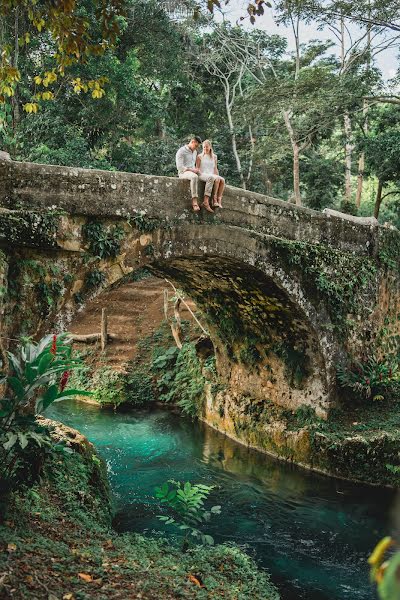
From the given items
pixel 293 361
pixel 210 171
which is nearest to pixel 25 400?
pixel 210 171

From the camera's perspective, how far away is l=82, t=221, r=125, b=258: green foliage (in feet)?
20.7

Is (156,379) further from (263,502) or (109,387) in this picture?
(263,502)

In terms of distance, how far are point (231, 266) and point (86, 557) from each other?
4.95 m

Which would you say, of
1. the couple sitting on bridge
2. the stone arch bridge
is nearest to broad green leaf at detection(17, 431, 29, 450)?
the stone arch bridge

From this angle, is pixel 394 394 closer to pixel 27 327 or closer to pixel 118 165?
pixel 27 327

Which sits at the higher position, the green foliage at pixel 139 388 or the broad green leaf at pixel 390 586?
the broad green leaf at pixel 390 586

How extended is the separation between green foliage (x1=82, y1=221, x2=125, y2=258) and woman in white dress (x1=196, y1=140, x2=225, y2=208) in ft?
4.82

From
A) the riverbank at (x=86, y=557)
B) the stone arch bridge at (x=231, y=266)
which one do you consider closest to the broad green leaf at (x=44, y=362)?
the riverbank at (x=86, y=557)

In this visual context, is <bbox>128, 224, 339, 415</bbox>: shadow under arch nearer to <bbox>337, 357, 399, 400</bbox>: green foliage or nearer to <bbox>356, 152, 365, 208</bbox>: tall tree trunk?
<bbox>337, 357, 399, 400</bbox>: green foliage

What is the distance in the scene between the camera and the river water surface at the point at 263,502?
6355 millimetres

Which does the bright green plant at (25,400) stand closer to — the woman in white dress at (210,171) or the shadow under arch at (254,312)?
the shadow under arch at (254,312)

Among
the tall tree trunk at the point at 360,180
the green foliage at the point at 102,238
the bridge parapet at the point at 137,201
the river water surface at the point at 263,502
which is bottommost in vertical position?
the river water surface at the point at 263,502

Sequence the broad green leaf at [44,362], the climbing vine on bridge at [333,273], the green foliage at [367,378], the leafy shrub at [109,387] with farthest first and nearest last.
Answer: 1. the leafy shrub at [109,387]
2. the green foliage at [367,378]
3. the climbing vine on bridge at [333,273]
4. the broad green leaf at [44,362]

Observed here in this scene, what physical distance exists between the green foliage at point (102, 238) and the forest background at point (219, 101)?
3694 millimetres
